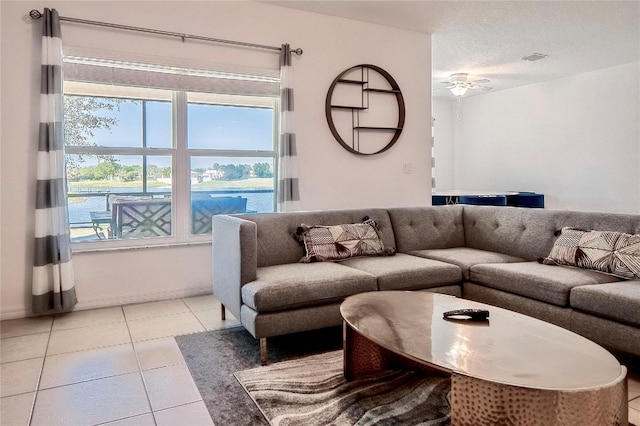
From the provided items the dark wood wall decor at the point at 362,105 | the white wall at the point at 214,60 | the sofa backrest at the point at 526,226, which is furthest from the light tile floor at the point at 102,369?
the sofa backrest at the point at 526,226

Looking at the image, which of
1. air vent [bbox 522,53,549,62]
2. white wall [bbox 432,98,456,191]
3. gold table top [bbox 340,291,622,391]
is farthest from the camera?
white wall [bbox 432,98,456,191]

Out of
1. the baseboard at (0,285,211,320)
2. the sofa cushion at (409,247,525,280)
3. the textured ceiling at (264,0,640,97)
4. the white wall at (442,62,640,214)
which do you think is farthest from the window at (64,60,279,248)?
the white wall at (442,62,640,214)

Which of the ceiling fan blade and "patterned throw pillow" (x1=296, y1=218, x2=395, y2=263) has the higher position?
the ceiling fan blade

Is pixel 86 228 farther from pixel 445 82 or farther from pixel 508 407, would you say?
pixel 445 82

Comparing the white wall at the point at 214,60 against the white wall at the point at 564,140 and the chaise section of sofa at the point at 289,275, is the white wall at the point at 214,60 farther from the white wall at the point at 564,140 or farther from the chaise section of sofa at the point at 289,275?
the white wall at the point at 564,140

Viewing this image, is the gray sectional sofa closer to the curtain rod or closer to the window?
the window

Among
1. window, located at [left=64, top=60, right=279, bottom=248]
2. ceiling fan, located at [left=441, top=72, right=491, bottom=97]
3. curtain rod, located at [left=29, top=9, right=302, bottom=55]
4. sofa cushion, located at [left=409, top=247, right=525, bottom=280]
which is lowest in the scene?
sofa cushion, located at [left=409, top=247, right=525, bottom=280]

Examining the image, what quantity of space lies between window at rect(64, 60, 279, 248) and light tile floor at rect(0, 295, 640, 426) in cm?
78

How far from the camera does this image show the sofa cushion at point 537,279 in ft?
7.91

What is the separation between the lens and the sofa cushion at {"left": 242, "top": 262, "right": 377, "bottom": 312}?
2312mm

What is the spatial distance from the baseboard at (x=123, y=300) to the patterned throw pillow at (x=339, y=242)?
1284mm

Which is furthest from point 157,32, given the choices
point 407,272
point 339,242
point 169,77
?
point 407,272

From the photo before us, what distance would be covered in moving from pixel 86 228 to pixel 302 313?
212 cm

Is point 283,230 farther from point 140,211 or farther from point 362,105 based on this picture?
point 362,105
